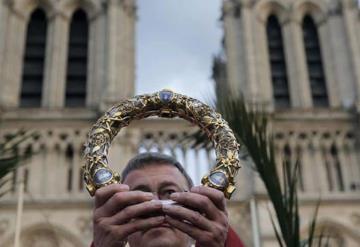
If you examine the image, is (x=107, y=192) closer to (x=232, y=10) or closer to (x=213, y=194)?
(x=213, y=194)

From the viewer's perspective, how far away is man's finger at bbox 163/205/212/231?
1.78 m

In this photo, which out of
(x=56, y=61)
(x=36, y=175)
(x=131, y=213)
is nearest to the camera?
(x=131, y=213)

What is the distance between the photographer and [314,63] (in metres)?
18.5

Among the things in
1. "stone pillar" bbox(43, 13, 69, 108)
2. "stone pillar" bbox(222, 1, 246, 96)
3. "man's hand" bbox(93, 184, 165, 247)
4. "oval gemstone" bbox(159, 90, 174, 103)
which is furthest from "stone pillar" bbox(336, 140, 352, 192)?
"man's hand" bbox(93, 184, 165, 247)

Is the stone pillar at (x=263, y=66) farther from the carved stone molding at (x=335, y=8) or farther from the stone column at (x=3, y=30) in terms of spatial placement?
the stone column at (x=3, y=30)

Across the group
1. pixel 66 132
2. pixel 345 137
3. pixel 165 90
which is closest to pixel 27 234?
pixel 66 132

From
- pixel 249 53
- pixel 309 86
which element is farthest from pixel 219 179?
pixel 309 86

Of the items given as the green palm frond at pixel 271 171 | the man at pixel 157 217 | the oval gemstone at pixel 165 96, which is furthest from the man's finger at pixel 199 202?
the green palm frond at pixel 271 171

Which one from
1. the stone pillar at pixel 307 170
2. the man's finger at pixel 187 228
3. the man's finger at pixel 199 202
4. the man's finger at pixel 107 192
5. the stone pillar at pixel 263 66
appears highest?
the stone pillar at pixel 263 66

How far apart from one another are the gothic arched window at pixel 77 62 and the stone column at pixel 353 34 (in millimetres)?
6302

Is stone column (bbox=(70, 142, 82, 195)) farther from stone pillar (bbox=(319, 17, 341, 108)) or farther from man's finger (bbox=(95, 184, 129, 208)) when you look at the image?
man's finger (bbox=(95, 184, 129, 208))

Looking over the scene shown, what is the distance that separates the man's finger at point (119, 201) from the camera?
1.78 metres

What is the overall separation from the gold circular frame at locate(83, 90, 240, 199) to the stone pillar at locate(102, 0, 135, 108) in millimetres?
13984

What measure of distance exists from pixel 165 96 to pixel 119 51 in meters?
15.6
